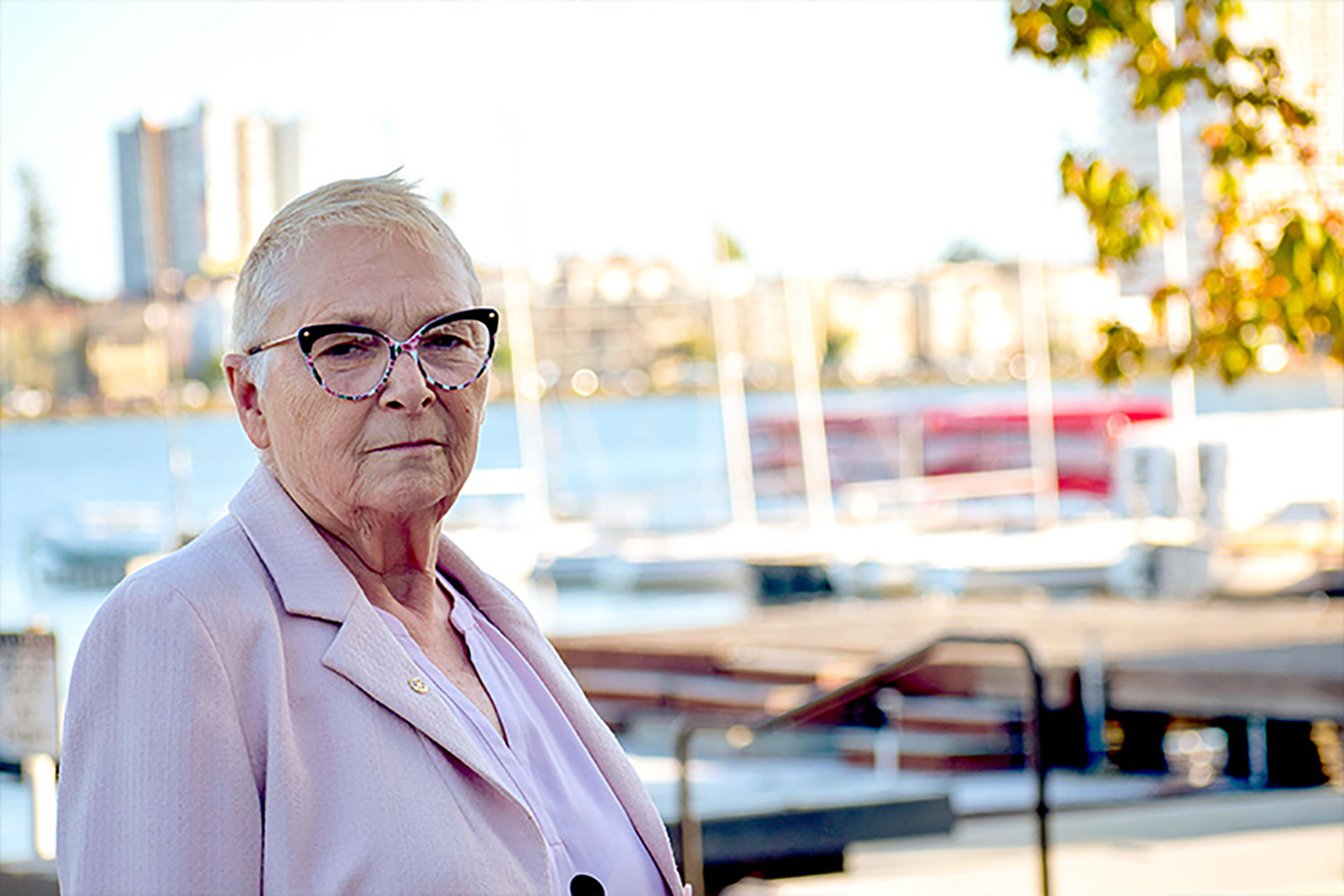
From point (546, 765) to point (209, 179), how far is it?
3.60m

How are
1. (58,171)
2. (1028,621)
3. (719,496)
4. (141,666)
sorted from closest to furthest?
(141,666), (58,171), (1028,621), (719,496)

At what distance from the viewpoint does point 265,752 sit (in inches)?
50.8

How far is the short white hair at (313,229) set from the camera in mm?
1464

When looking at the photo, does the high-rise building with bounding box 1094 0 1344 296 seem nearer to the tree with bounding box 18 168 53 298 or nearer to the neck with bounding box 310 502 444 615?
the neck with bounding box 310 502 444 615

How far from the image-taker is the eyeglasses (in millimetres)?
1441

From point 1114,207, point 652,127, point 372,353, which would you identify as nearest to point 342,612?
point 372,353

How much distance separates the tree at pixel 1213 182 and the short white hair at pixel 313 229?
1991 mm

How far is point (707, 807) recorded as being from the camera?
609cm

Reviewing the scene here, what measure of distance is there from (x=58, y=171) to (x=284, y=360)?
365 centimetres

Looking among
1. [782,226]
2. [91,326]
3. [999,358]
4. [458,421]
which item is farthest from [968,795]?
[999,358]

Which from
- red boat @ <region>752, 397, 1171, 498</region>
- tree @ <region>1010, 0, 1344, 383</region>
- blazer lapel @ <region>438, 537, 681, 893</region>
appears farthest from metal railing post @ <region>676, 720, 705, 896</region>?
red boat @ <region>752, 397, 1171, 498</region>

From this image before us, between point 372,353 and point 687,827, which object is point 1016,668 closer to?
point 687,827

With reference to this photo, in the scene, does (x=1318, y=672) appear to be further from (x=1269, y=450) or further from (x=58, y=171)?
(x=1269, y=450)

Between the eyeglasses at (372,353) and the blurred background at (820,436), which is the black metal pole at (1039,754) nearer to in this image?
the blurred background at (820,436)
